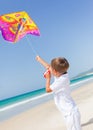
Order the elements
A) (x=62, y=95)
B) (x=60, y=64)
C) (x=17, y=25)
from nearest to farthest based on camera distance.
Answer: (x=60, y=64) < (x=62, y=95) < (x=17, y=25)

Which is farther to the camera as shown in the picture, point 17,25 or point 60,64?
point 17,25

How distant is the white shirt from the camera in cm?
470

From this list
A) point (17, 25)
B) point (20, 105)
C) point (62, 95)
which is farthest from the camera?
point (20, 105)

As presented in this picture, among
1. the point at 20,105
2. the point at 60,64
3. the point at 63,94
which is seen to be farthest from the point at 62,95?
the point at 20,105

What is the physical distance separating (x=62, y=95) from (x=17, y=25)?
63.9 inches

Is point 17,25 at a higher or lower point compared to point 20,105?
higher

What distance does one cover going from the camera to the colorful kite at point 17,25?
18.5 feet

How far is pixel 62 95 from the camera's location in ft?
15.5

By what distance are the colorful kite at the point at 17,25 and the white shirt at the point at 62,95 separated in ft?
4.08

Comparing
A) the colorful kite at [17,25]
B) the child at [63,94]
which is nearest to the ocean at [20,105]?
the colorful kite at [17,25]

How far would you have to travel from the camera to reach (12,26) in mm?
5746

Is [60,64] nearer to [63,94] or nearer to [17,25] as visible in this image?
[63,94]

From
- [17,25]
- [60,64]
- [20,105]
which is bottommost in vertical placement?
[20,105]

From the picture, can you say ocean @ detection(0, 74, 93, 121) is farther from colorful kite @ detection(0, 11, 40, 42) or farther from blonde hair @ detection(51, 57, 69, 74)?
blonde hair @ detection(51, 57, 69, 74)
